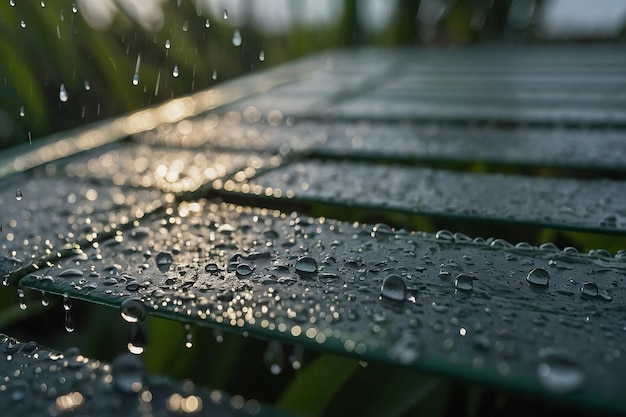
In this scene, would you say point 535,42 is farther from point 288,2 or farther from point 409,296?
point 409,296

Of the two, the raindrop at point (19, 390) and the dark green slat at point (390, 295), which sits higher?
the dark green slat at point (390, 295)

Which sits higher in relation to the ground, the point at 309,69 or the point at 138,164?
the point at 309,69

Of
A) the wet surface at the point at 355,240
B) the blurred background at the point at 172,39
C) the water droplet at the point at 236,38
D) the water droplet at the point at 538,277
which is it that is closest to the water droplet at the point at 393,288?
the wet surface at the point at 355,240

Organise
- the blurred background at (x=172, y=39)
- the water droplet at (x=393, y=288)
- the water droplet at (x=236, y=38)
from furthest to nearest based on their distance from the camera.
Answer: the water droplet at (x=236, y=38)
the blurred background at (x=172, y=39)
the water droplet at (x=393, y=288)

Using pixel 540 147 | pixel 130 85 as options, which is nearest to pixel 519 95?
pixel 540 147

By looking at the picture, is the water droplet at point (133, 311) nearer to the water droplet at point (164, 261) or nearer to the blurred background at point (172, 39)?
the water droplet at point (164, 261)

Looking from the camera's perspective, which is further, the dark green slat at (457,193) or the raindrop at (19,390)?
the dark green slat at (457,193)
